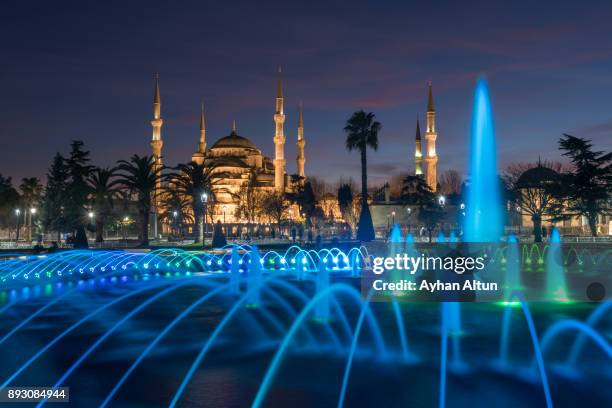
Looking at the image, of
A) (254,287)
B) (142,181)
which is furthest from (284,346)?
(142,181)

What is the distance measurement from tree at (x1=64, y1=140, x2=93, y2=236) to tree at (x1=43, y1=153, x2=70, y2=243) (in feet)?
2.00

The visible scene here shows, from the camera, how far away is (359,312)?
13672 millimetres

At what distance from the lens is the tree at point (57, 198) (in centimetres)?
5951

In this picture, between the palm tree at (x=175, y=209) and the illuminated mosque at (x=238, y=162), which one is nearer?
the palm tree at (x=175, y=209)

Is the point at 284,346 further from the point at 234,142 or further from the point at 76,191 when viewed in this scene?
the point at 234,142

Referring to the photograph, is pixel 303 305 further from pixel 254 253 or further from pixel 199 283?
pixel 199 283

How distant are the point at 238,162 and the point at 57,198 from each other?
4172 centimetres

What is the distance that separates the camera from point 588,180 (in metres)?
46.9

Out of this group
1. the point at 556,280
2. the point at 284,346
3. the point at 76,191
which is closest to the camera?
the point at 284,346


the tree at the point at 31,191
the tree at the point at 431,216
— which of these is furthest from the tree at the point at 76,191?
the tree at the point at 431,216

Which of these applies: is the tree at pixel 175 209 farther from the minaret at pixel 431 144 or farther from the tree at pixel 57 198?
the minaret at pixel 431 144

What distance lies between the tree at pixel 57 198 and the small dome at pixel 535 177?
155ft

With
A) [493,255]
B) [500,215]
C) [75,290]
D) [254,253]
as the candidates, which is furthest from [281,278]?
[500,215]

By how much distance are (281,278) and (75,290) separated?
690 centimetres
